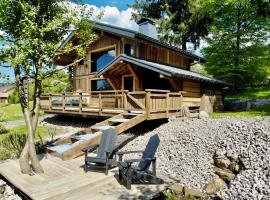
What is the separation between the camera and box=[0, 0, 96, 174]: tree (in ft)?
21.5

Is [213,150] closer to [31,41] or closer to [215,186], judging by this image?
[215,186]

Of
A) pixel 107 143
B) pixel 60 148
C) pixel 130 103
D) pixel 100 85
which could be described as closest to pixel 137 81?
pixel 130 103

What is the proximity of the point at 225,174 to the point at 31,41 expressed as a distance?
21.9 feet

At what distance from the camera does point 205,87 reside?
15914mm

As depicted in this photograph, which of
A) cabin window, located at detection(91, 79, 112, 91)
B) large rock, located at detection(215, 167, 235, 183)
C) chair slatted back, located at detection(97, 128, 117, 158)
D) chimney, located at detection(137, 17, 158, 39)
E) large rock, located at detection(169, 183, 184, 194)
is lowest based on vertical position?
large rock, located at detection(169, 183, 184, 194)

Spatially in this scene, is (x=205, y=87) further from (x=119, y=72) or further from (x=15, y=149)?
(x=15, y=149)

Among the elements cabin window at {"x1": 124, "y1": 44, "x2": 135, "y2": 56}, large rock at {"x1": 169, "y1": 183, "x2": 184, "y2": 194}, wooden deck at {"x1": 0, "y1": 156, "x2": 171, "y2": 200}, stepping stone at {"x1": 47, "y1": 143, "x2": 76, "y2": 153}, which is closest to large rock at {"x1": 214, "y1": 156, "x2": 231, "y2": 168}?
large rock at {"x1": 169, "y1": 183, "x2": 184, "y2": 194}

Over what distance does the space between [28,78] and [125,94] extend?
5183 millimetres

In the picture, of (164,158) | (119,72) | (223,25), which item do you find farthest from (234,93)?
(164,158)

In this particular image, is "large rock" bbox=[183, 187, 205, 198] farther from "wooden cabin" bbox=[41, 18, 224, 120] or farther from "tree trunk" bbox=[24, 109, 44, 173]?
"wooden cabin" bbox=[41, 18, 224, 120]

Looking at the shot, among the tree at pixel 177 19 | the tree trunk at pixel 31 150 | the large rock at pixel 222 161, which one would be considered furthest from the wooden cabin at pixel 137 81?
the tree at pixel 177 19

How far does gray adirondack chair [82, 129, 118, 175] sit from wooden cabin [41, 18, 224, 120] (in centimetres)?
355

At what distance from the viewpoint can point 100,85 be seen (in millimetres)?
18984

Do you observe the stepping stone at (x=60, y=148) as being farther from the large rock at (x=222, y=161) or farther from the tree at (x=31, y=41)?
the large rock at (x=222, y=161)
